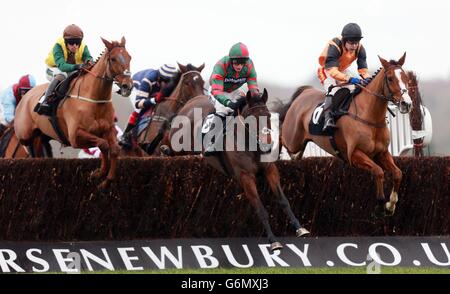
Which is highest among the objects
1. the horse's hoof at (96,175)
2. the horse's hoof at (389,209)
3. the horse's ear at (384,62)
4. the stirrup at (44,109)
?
the horse's ear at (384,62)

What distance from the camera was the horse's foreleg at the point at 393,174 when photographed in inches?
475

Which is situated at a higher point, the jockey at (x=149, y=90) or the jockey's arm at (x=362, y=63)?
the jockey's arm at (x=362, y=63)

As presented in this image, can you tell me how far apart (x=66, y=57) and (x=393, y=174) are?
4.19 metres

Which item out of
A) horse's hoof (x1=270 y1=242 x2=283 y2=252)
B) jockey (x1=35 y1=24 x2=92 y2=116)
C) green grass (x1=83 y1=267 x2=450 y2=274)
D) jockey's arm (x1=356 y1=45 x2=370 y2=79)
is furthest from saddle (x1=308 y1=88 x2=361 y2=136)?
jockey (x1=35 y1=24 x2=92 y2=116)

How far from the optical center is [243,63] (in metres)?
11.8

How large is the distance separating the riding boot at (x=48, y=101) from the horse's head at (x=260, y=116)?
2.97m

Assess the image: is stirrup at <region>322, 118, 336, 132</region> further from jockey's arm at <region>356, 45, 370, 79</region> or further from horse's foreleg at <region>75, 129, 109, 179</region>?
horse's foreleg at <region>75, 129, 109, 179</region>

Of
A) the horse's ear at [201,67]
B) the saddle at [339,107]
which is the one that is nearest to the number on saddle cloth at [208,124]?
the saddle at [339,107]

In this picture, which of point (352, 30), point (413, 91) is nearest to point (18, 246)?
point (352, 30)

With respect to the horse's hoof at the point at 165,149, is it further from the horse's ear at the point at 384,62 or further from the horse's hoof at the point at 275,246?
the horse's hoof at the point at 275,246

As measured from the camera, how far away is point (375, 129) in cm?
1293

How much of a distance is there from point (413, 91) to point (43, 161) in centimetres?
705

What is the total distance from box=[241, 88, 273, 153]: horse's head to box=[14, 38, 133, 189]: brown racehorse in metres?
1.60

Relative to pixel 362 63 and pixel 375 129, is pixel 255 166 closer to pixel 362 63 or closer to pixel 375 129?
pixel 375 129
